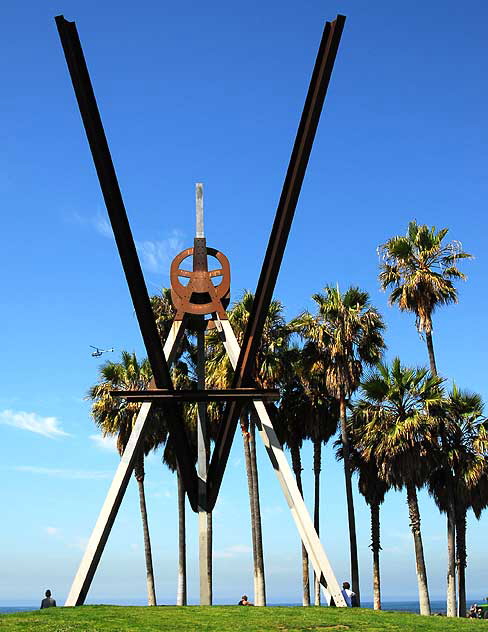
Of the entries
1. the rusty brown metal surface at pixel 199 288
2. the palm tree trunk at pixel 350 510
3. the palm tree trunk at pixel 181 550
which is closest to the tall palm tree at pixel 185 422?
the palm tree trunk at pixel 181 550

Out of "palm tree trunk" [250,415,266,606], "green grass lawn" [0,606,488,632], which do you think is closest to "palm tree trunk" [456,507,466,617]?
"palm tree trunk" [250,415,266,606]

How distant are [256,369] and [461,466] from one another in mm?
8621

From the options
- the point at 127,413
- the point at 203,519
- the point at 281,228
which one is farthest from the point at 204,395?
the point at 127,413

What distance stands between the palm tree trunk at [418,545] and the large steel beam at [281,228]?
11112 mm

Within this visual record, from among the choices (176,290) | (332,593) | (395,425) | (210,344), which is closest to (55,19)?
(176,290)

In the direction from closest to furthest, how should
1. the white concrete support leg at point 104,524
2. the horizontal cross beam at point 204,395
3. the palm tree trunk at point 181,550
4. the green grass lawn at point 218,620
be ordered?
the green grass lawn at point 218,620 < the white concrete support leg at point 104,524 < the horizontal cross beam at point 204,395 < the palm tree trunk at point 181,550

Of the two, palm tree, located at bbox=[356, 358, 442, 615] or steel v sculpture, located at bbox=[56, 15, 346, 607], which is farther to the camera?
palm tree, located at bbox=[356, 358, 442, 615]

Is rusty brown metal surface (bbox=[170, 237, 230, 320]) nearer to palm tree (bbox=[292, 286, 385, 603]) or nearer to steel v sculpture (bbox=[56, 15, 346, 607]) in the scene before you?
steel v sculpture (bbox=[56, 15, 346, 607])

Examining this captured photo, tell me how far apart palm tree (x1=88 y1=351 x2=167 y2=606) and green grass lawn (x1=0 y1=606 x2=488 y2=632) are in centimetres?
1890

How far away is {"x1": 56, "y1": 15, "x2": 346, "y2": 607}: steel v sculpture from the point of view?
15.6 meters

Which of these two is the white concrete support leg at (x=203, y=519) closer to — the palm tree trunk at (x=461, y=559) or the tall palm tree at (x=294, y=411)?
the tall palm tree at (x=294, y=411)

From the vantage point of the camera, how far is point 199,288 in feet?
73.7

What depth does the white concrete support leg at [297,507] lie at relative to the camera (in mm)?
18516

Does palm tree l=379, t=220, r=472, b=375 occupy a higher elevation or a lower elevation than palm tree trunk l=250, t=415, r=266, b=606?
higher
